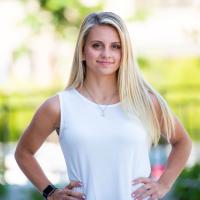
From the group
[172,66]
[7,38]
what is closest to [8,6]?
[7,38]

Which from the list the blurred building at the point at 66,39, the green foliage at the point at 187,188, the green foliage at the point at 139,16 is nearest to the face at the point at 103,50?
the green foliage at the point at 187,188

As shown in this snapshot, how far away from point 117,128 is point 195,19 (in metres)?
13.2

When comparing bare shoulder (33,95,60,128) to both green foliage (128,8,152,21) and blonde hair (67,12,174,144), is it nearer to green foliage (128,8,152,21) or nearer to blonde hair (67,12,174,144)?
blonde hair (67,12,174,144)

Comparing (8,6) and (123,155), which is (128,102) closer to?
(123,155)

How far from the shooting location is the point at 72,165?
4.13 meters

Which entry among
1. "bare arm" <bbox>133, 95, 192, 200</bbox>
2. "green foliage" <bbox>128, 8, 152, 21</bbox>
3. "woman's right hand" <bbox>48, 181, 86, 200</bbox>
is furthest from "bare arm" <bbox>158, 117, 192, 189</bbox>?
"green foliage" <bbox>128, 8, 152, 21</bbox>

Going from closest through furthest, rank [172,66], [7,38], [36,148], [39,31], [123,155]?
[123,155], [36,148], [39,31], [7,38], [172,66]

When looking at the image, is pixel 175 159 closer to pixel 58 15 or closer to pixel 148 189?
pixel 148 189

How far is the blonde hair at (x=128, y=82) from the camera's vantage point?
4.15 m

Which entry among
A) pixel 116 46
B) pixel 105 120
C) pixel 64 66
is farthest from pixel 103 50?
pixel 64 66

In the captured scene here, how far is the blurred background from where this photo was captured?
8.26 meters

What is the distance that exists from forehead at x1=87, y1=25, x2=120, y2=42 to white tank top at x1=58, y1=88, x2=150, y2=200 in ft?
0.91

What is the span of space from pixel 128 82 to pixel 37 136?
1.62 feet

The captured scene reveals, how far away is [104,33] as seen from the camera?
4164 mm
